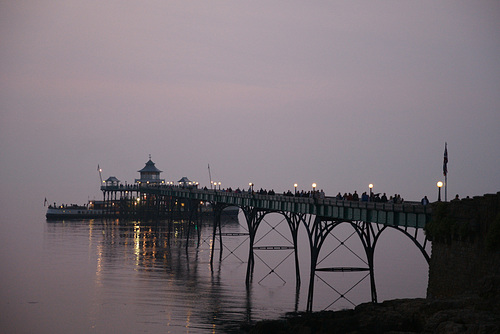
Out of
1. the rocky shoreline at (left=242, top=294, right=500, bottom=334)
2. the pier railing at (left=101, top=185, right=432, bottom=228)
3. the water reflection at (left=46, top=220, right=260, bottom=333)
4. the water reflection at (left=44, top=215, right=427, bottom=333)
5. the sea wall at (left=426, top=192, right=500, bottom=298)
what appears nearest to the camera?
the rocky shoreline at (left=242, top=294, right=500, bottom=334)

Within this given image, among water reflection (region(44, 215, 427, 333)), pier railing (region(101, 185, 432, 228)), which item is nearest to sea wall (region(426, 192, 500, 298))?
pier railing (region(101, 185, 432, 228))

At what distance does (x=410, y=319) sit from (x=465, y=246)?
4.68 m

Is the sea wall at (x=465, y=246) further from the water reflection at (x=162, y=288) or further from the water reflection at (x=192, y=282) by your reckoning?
the water reflection at (x=192, y=282)

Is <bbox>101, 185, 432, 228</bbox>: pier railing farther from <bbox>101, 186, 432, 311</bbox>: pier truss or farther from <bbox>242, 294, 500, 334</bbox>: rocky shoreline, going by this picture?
<bbox>242, 294, 500, 334</bbox>: rocky shoreline

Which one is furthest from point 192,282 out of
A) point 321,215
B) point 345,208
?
point 345,208

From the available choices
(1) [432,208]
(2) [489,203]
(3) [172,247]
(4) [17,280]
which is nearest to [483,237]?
(2) [489,203]

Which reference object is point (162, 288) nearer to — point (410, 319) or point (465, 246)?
point (410, 319)

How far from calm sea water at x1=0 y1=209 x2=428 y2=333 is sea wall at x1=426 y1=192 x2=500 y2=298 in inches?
518

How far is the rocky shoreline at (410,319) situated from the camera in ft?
93.6

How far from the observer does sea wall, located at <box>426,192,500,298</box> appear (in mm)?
31500

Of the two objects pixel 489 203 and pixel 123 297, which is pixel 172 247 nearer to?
pixel 123 297

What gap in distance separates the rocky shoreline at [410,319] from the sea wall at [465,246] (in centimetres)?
115

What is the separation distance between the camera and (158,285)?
59.7 metres

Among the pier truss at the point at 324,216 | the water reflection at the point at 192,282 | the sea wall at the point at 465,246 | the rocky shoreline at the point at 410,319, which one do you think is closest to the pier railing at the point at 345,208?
the pier truss at the point at 324,216
